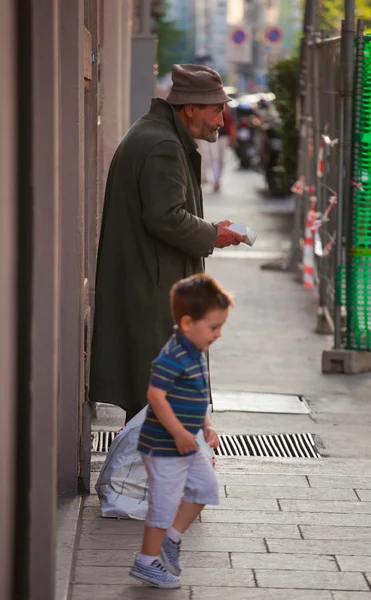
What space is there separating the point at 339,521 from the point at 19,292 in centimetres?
220

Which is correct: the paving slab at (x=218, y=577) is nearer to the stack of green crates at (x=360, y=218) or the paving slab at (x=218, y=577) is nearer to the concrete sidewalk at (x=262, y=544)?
the concrete sidewalk at (x=262, y=544)

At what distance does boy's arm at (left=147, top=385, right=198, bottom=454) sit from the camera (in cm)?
446

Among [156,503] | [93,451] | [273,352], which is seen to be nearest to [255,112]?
[273,352]

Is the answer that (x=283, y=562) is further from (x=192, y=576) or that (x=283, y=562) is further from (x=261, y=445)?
(x=261, y=445)

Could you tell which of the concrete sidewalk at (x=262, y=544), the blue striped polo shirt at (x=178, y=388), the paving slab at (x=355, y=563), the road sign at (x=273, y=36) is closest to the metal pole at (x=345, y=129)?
the concrete sidewalk at (x=262, y=544)

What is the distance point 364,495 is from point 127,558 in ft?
4.70

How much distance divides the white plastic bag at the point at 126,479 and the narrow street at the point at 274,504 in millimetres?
62

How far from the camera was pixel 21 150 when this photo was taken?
3.97 metres

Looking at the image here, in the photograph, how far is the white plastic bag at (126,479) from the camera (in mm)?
5574

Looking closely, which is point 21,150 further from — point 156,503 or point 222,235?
point 222,235

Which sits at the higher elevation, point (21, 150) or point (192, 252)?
point (21, 150)

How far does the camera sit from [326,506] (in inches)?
231

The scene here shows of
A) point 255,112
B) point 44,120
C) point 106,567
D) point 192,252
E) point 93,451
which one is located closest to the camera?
point 44,120

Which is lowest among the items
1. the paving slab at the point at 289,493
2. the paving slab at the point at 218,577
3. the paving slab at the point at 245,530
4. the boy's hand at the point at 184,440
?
the paving slab at the point at 289,493
